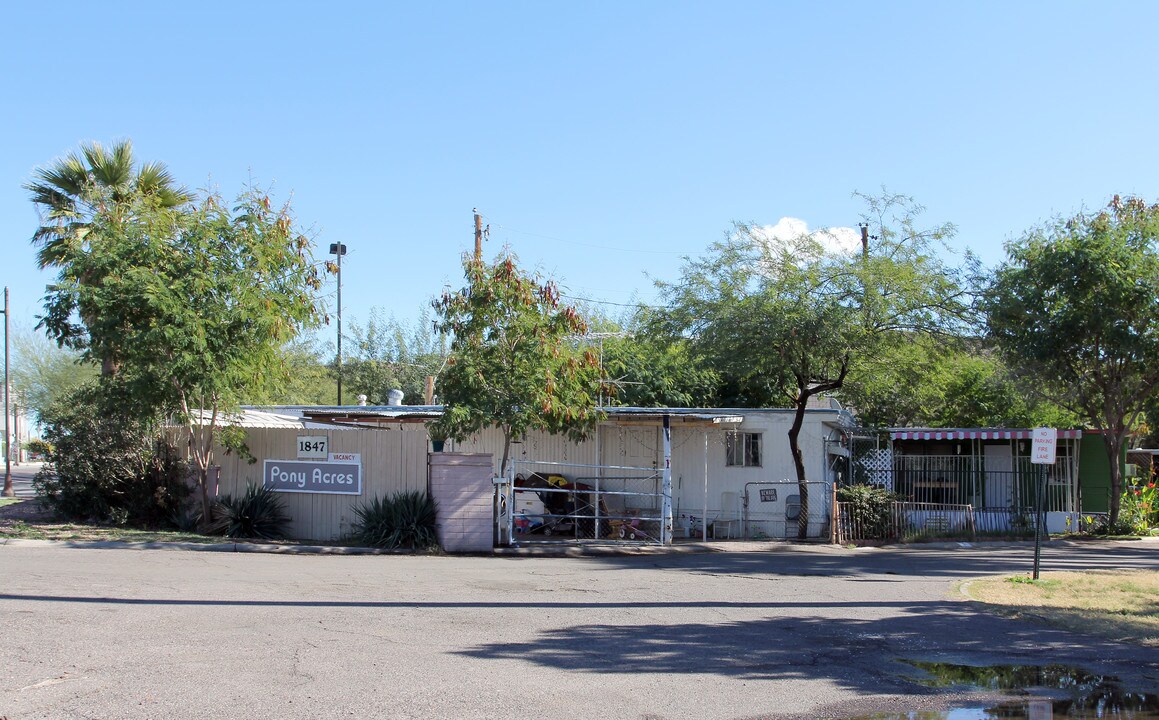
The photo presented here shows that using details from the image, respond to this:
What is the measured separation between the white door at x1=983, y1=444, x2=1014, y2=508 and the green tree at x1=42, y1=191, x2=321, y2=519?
61.1 feet

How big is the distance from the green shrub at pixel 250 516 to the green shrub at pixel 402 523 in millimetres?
1909

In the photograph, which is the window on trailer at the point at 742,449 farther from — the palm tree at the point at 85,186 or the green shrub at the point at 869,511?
the palm tree at the point at 85,186

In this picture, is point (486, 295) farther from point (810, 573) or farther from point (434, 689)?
point (434, 689)

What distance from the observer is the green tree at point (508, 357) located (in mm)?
18078

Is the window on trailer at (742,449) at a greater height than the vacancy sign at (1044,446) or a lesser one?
lesser

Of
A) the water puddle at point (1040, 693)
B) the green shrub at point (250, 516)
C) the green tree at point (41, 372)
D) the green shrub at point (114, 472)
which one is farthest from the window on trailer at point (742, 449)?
the green tree at point (41, 372)

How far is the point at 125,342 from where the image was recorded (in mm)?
17219

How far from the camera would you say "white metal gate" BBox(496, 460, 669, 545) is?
2041cm

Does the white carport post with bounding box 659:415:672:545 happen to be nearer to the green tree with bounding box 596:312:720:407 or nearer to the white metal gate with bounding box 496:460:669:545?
the white metal gate with bounding box 496:460:669:545

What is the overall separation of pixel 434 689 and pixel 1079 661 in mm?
5954

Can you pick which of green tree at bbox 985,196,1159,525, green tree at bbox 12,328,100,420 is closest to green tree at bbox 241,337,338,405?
green tree at bbox 12,328,100,420

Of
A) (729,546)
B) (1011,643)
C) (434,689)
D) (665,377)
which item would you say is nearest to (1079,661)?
(1011,643)

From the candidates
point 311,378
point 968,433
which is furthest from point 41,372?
point 968,433

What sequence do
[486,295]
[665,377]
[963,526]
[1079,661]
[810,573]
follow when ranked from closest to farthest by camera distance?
[1079,661] → [810,573] → [486,295] → [963,526] → [665,377]
